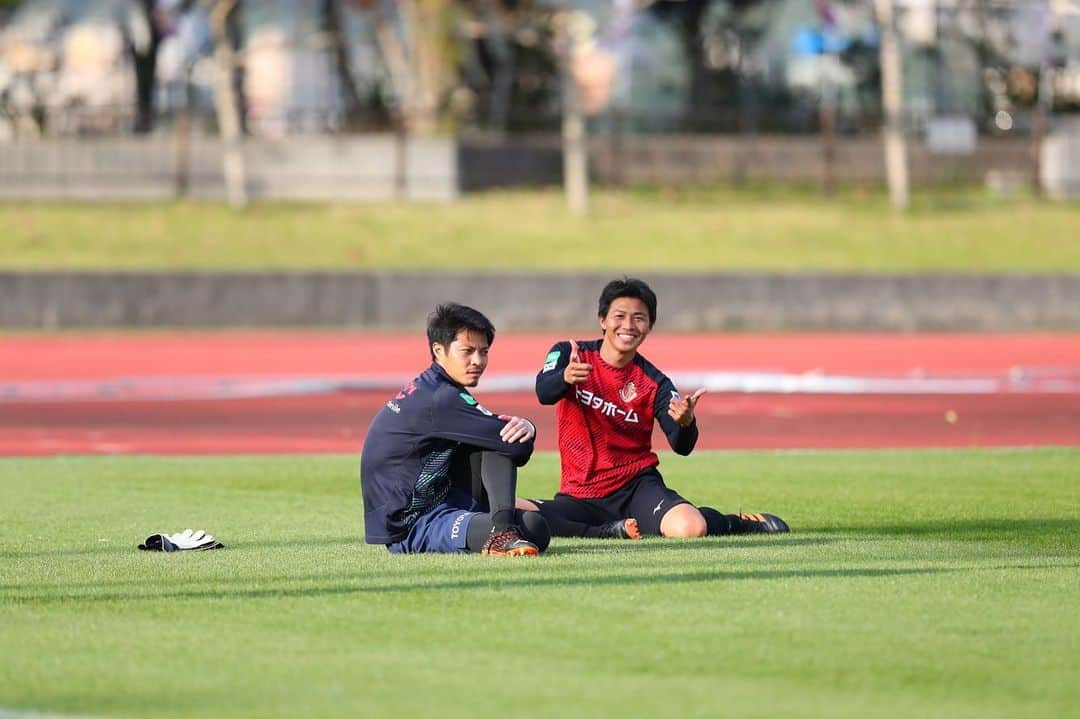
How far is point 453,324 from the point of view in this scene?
351 inches

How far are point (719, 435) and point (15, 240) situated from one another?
65.5ft

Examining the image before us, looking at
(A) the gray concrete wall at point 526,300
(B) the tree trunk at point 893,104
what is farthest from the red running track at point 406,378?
(B) the tree trunk at point 893,104

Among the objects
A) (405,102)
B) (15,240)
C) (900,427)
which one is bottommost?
(900,427)

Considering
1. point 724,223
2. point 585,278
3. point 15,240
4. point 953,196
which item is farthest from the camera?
point 953,196

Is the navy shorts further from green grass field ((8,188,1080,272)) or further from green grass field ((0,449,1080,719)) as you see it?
green grass field ((8,188,1080,272))

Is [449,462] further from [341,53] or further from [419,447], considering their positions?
[341,53]

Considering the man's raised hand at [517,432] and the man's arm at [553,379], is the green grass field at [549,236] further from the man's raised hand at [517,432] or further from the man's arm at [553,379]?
the man's raised hand at [517,432]

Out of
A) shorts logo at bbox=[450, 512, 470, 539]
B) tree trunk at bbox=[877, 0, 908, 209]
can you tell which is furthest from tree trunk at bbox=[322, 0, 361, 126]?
shorts logo at bbox=[450, 512, 470, 539]

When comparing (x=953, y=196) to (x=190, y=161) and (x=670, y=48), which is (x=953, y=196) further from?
(x=190, y=161)

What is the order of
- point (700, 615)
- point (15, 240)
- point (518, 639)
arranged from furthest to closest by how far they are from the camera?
point (15, 240) < point (700, 615) < point (518, 639)

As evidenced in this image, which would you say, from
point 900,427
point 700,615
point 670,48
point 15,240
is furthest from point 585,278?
point 700,615

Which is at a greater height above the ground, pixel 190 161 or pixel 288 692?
pixel 190 161

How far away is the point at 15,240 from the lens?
34.0 metres

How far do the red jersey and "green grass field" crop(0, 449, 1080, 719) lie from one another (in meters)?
0.49
